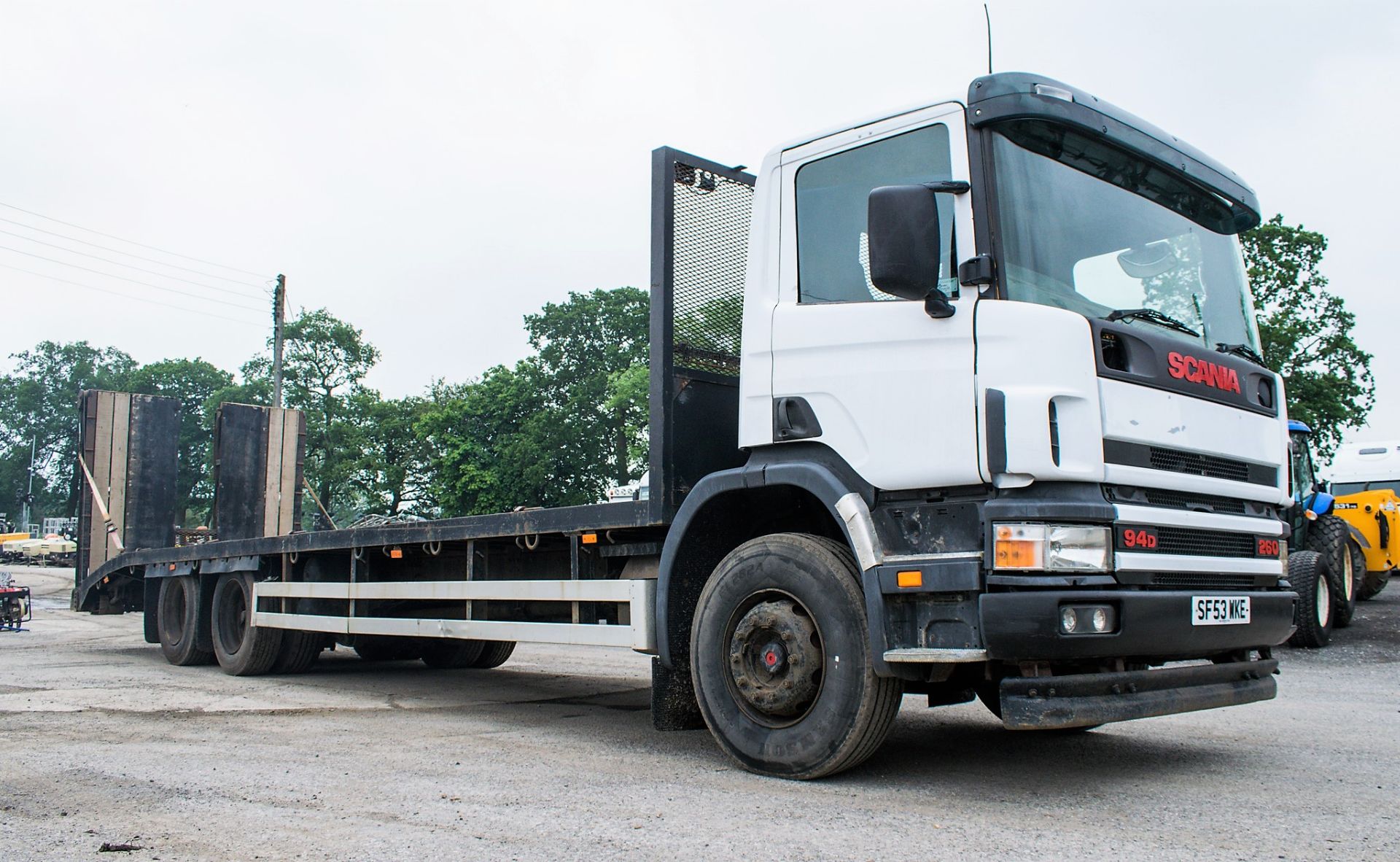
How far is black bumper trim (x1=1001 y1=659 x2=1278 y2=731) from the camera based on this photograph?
3.95m

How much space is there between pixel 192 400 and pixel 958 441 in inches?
2949

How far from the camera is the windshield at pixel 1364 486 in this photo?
22.1 meters

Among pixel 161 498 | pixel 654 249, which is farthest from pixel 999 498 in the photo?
pixel 161 498

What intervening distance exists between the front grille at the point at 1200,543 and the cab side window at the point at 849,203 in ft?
4.66

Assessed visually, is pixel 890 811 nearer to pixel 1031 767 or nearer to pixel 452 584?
pixel 1031 767

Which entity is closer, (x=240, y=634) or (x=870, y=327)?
(x=870, y=327)

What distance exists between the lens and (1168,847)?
345 cm

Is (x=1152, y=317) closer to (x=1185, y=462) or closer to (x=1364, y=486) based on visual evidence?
(x=1185, y=462)

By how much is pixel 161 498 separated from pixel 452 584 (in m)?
6.83

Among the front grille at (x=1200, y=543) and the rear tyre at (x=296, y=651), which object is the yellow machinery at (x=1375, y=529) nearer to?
the front grille at (x=1200, y=543)

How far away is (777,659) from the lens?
15.3ft

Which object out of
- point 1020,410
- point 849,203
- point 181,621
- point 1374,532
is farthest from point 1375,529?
point 181,621

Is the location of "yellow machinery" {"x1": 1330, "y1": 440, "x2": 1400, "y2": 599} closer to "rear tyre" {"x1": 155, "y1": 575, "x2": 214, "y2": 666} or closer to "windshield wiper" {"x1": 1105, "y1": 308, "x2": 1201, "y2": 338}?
"windshield wiper" {"x1": 1105, "y1": 308, "x2": 1201, "y2": 338}

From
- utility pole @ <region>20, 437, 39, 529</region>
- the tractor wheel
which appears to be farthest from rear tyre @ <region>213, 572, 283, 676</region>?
utility pole @ <region>20, 437, 39, 529</region>
